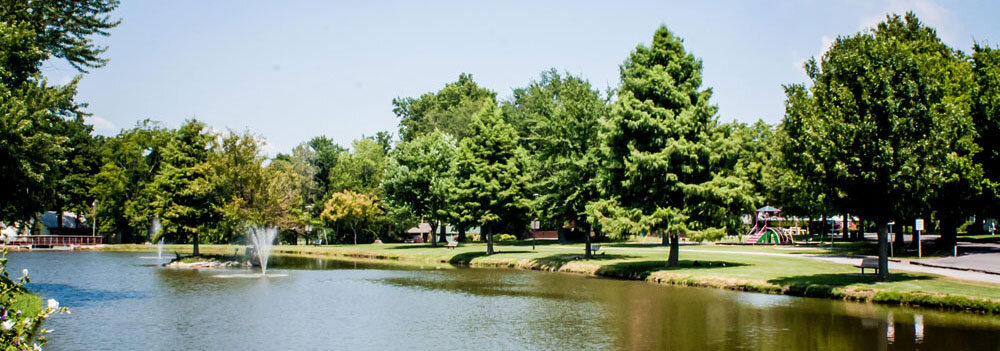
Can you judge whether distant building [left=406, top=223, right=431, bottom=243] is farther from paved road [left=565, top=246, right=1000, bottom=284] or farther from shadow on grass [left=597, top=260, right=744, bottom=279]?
paved road [left=565, top=246, right=1000, bottom=284]

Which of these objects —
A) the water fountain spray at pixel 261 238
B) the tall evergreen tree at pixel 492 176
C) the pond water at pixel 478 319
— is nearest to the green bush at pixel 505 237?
the tall evergreen tree at pixel 492 176

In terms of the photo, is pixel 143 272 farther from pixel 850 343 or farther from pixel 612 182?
pixel 850 343

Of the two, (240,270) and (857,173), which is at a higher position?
(857,173)

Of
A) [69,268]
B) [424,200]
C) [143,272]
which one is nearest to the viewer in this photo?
[143,272]

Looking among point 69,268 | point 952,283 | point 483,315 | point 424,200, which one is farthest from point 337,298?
point 424,200

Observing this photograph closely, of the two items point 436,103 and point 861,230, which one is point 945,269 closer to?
point 861,230

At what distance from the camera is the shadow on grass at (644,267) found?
3803cm

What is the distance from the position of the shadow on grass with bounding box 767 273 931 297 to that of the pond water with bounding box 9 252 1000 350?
117cm

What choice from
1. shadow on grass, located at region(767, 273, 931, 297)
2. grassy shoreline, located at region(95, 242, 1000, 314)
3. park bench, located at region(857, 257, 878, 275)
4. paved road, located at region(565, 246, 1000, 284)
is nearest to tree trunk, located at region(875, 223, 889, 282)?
shadow on grass, located at region(767, 273, 931, 297)

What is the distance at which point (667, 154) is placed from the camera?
1406 inches

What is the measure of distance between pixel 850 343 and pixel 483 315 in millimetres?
11240

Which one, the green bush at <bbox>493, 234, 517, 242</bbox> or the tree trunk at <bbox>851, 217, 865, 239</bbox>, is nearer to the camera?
the tree trunk at <bbox>851, 217, 865, 239</bbox>

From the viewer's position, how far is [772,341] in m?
19.1

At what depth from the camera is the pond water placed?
19.0 m
